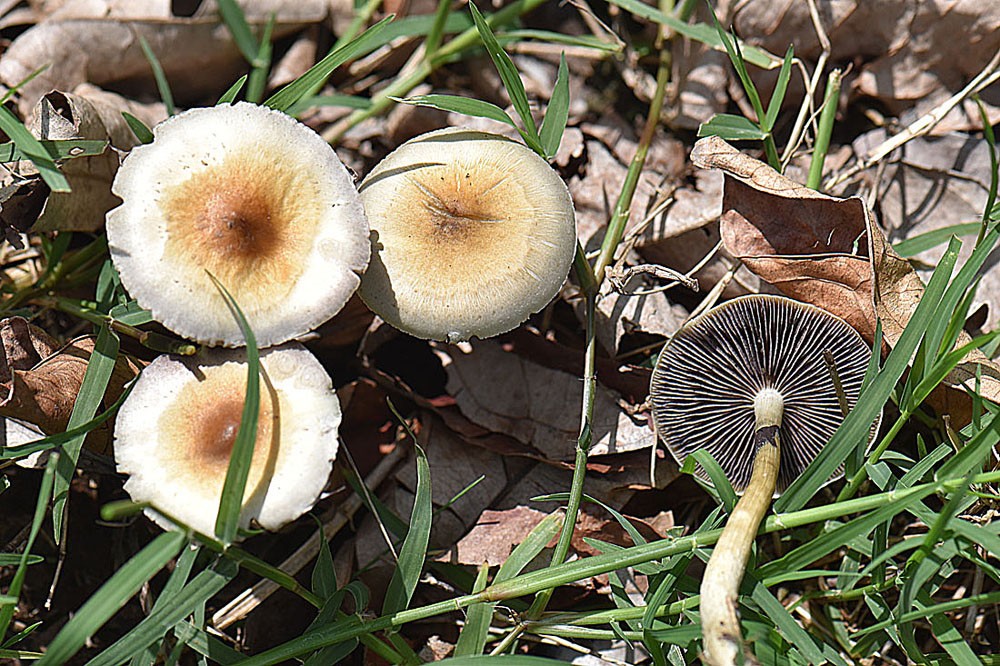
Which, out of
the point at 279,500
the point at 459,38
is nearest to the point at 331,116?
the point at 459,38

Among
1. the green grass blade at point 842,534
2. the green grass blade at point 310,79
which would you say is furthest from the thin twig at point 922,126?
the green grass blade at point 310,79

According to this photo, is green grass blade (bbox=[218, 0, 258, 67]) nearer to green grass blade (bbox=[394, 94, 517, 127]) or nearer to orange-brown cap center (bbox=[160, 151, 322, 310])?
green grass blade (bbox=[394, 94, 517, 127])

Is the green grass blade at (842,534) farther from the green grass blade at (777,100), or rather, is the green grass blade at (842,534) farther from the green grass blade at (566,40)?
the green grass blade at (566,40)

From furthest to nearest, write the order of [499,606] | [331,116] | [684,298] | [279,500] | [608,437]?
1. [331,116]
2. [684,298]
3. [608,437]
4. [499,606]
5. [279,500]

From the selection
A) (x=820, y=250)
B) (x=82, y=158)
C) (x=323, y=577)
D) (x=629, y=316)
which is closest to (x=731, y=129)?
(x=820, y=250)

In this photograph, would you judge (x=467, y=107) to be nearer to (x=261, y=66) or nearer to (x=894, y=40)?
(x=261, y=66)

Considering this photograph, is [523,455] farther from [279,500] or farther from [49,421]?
[49,421]
